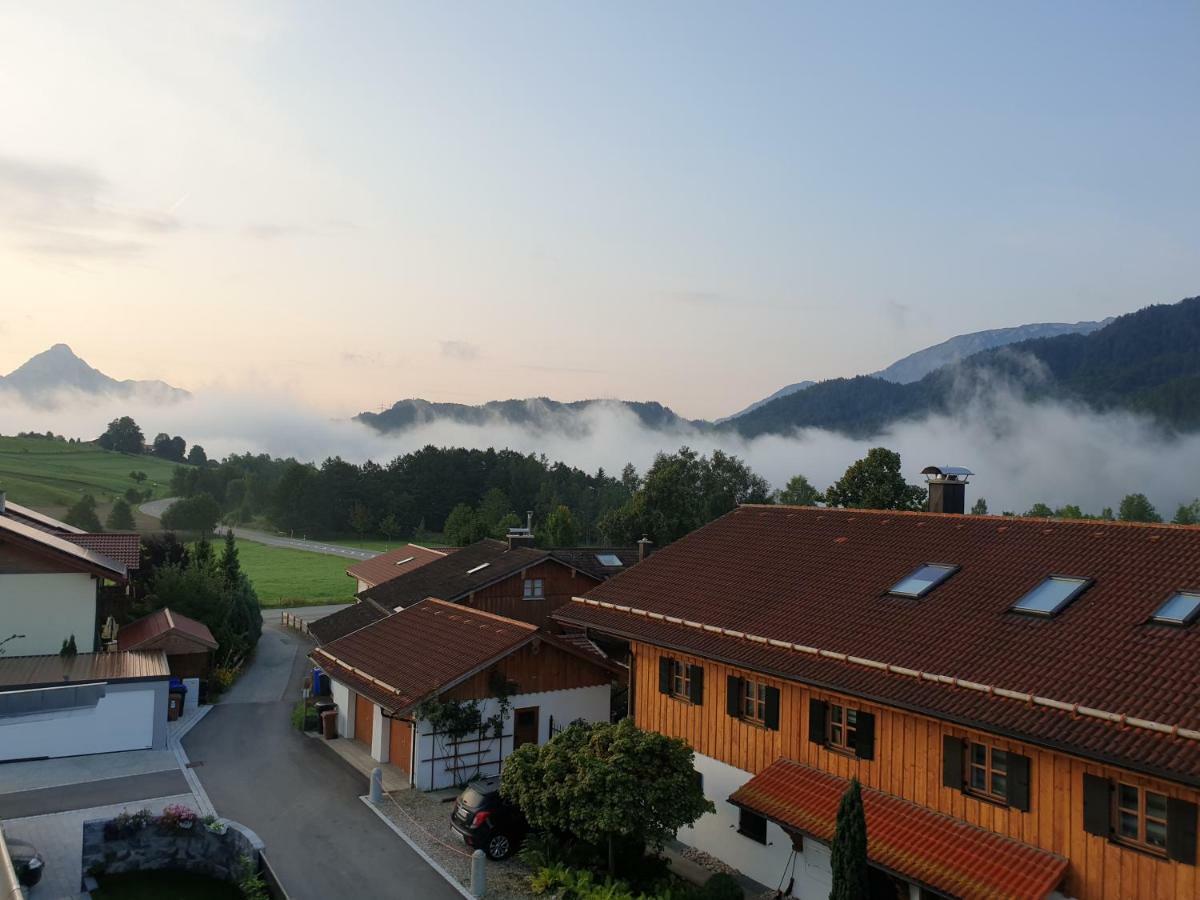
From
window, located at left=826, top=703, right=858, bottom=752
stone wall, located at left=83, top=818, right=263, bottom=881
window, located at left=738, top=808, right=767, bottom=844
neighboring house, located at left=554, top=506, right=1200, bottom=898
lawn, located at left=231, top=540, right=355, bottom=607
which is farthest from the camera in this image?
lawn, located at left=231, top=540, right=355, bottom=607

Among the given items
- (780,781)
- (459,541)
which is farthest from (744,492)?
(780,781)

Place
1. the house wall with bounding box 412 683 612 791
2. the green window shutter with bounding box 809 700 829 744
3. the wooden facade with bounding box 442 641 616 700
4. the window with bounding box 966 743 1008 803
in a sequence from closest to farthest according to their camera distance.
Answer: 1. the window with bounding box 966 743 1008 803
2. the green window shutter with bounding box 809 700 829 744
3. the house wall with bounding box 412 683 612 791
4. the wooden facade with bounding box 442 641 616 700

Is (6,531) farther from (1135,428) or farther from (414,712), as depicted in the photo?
(1135,428)

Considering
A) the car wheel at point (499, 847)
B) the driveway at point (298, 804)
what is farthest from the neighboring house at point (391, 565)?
the car wheel at point (499, 847)

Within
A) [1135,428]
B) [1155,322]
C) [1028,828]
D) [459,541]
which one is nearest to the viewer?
[1028,828]

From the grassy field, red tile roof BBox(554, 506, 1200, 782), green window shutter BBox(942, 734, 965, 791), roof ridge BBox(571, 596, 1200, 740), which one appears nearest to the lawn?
the grassy field

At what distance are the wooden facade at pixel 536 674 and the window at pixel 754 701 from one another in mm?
6994

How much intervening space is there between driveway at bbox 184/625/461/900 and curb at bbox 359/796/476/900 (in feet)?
0.40

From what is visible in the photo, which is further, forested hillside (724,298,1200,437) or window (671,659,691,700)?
forested hillside (724,298,1200,437)

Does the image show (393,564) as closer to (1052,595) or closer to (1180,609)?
(1052,595)

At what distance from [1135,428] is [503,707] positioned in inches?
6145

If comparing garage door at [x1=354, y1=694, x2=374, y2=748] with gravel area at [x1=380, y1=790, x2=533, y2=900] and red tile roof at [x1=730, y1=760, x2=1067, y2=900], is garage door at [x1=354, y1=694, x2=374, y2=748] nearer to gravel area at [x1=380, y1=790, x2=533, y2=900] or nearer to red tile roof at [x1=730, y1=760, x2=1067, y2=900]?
gravel area at [x1=380, y1=790, x2=533, y2=900]

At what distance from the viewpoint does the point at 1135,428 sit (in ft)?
489

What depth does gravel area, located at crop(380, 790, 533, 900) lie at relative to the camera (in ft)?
55.5
